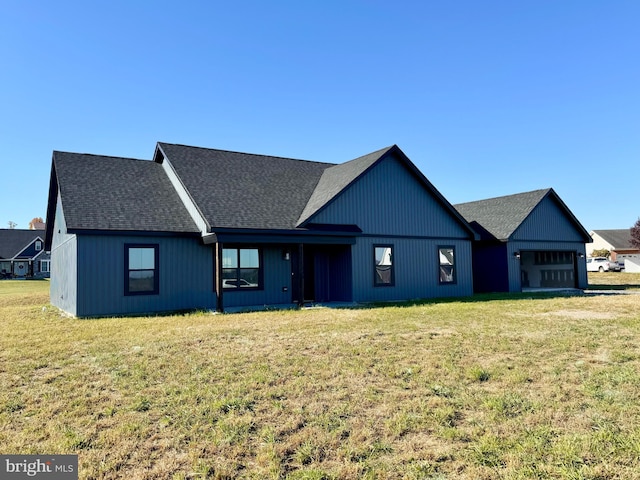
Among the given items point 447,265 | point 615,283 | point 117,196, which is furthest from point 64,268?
point 615,283

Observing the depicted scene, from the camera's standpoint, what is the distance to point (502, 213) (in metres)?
22.4

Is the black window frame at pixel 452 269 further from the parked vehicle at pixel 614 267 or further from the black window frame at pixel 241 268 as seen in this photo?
the parked vehicle at pixel 614 267

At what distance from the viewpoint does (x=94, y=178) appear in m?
15.4

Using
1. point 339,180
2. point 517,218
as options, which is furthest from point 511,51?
point 517,218

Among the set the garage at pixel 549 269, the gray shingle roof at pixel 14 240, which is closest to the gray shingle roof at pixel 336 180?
the garage at pixel 549 269

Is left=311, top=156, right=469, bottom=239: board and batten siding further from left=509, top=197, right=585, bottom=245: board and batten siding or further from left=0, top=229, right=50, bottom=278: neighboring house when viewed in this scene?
left=0, top=229, right=50, bottom=278: neighboring house

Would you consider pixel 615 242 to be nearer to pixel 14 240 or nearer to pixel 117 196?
pixel 117 196

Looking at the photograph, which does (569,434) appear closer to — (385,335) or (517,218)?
(385,335)

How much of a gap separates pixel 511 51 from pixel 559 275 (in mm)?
14126

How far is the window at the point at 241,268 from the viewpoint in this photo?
1482 cm

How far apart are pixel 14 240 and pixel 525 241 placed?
57775 mm

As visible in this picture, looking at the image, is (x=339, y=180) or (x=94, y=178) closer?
(x=94, y=178)
